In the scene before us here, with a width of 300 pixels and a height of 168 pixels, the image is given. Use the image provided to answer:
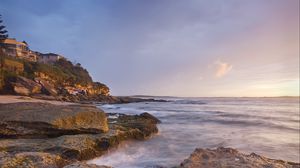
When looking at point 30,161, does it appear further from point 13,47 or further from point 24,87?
point 13,47

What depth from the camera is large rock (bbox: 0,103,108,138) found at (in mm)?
6375

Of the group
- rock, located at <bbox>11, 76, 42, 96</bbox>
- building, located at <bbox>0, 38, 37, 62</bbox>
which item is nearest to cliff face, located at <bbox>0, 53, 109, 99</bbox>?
rock, located at <bbox>11, 76, 42, 96</bbox>

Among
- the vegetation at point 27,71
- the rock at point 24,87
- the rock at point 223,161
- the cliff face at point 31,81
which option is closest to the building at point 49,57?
the cliff face at point 31,81

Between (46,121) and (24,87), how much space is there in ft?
91.0

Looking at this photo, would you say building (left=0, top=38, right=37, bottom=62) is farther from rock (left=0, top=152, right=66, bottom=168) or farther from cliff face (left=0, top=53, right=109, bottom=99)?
rock (left=0, top=152, right=66, bottom=168)

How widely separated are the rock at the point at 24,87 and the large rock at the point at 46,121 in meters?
24.7

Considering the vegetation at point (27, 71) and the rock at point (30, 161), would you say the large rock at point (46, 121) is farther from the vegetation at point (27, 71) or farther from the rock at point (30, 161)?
the vegetation at point (27, 71)

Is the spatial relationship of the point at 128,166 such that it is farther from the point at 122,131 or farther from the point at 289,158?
the point at 289,158

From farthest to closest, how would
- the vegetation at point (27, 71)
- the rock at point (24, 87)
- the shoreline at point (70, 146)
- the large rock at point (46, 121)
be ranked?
the vegetation at point (27, 71), the rock at point (24, 87), the large rock at point (46, 121), the shoreline at point (70, 146)

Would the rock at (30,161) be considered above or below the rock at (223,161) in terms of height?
above

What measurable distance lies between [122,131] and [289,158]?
573 cm

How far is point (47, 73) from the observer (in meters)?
43.7

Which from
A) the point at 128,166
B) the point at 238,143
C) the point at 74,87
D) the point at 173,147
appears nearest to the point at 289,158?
the point at 238,143

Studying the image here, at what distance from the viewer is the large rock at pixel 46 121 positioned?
6.38 meters
